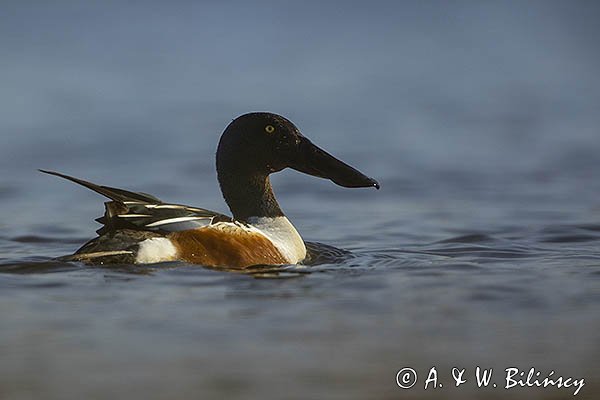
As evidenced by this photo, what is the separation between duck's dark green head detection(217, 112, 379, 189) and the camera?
8.10 m

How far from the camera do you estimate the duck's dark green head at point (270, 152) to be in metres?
8.10

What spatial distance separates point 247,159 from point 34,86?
348 inches

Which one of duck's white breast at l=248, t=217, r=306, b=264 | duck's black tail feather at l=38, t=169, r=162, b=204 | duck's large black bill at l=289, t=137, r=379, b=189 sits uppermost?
duck's large black bill at l=289, t=137, r=379, b=189

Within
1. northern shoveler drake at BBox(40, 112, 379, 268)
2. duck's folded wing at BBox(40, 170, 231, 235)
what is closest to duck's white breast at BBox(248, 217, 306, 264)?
northern shoveler drake at BBox(40, 112, 379, 268)

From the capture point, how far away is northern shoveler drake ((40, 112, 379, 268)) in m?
7.30

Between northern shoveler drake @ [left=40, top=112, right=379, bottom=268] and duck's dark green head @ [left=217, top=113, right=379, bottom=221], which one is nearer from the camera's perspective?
northern shoveler drake @ [left=40, top=112, right=379, bottom=268]

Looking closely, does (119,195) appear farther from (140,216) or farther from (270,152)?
(270,152)

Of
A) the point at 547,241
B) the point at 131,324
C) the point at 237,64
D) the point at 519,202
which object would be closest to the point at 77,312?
the point at 131,324

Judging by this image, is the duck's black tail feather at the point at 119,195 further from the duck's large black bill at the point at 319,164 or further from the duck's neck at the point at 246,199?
the duck's large black bill at the point at 319,164

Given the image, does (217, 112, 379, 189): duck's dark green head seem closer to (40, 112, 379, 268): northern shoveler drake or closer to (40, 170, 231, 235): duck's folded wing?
(40, 112, 379, 268): northern shoveler drake

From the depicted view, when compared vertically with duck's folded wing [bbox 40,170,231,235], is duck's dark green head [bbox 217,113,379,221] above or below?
above

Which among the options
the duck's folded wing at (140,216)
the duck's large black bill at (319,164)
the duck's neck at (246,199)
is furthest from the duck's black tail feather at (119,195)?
the duck's large black bill at (319,164)

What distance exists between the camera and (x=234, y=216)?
8.19 meters

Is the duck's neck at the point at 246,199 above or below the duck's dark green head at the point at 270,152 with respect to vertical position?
below
